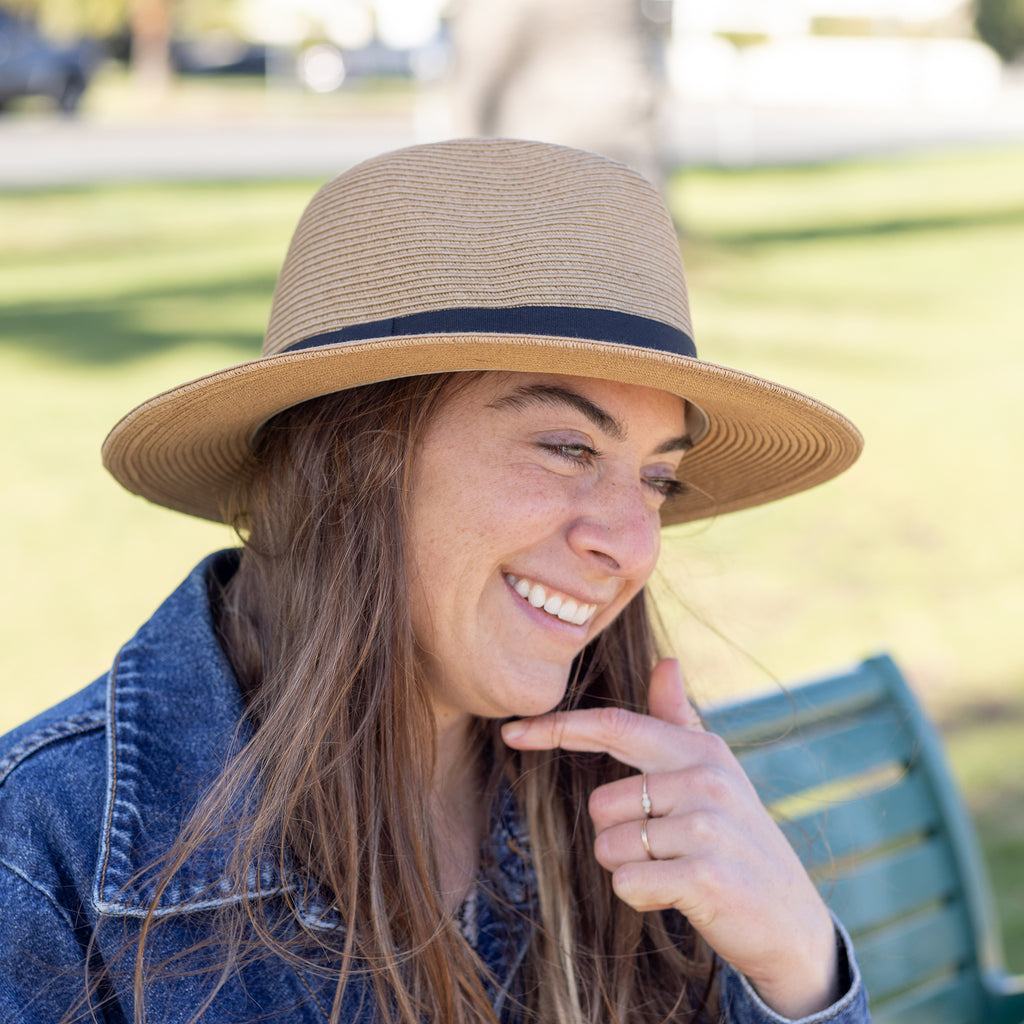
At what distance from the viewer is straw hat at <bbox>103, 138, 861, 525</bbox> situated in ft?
5.98

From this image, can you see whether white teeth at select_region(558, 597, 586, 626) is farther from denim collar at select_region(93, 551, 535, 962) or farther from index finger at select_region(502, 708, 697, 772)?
denim collar at select_region(93, 551, 535, 962)

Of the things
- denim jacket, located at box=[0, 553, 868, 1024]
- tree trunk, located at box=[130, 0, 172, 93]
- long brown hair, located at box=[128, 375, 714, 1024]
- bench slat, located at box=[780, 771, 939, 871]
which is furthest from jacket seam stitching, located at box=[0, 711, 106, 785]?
tree trunk, located at box=[130, 0, 172, 93]

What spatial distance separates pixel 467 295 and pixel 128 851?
921mm

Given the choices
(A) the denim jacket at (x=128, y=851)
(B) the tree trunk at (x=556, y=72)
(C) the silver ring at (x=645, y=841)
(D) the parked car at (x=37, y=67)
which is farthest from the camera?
(D) the parked car at (x=37, y=67)

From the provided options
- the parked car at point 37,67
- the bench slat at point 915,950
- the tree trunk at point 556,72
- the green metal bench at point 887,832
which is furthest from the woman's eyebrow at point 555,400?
the parked car at point 37,67

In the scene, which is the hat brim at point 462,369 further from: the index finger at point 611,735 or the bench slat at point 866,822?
the bench slat at point 866,822

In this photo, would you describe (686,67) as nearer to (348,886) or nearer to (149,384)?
(149,384)

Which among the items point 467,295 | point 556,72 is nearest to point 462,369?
point 467,295

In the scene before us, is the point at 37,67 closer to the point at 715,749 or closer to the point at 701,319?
the point at 701,319

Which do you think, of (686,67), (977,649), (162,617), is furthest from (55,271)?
(686,67)

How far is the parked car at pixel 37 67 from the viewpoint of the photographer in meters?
23.8

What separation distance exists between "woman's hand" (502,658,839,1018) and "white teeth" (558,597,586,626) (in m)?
0.20

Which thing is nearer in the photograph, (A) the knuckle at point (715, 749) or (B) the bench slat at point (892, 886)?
(A) the knuckle at point (715, 749)

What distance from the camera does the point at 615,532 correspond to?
6.46 feet
